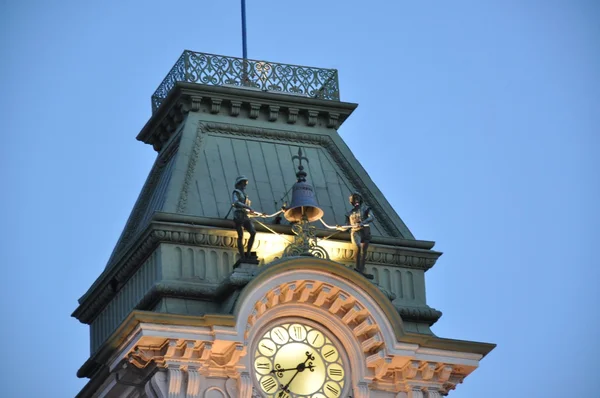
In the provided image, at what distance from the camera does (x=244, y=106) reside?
48.5 metres

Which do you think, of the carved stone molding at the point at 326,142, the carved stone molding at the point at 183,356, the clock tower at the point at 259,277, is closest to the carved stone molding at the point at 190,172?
the clock tower at the point at 259,277

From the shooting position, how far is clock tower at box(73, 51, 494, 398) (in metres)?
42.8

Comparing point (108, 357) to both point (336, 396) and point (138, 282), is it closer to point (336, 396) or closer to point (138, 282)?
point (138, 282)

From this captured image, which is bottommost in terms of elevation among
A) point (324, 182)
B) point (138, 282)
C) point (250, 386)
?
point (250, 386)

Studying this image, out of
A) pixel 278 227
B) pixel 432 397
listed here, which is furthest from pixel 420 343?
pixel 278 227

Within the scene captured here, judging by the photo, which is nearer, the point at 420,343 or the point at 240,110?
the point at 420,343

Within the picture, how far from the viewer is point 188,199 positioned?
45.8 m

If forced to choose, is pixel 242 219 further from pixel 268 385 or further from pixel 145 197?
pixel 145 197

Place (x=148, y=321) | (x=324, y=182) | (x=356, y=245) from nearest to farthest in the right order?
1. (x=148, y=321)
2. (x=356, y=245)
3. (x=324, y=182)

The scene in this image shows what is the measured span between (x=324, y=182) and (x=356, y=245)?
3.50m

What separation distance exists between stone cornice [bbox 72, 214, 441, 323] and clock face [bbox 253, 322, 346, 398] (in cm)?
230

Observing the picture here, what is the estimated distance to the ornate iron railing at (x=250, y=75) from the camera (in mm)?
48781

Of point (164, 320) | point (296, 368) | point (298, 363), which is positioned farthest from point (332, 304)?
point (164, 320)

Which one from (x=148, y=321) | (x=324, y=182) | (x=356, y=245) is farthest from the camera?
(x=324, y=182)
